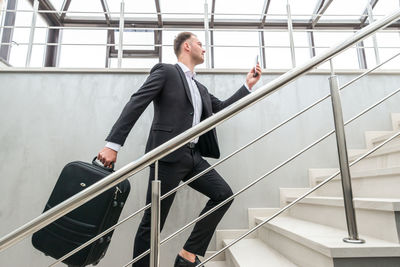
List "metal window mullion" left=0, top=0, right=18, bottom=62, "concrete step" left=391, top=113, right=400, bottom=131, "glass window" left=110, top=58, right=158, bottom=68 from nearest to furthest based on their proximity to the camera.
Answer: "concrete step" left=391, top=113, right=400, bottom=131 < "metal window mullion" left=0, top=0, right=18, bottom=62 < "glass window" left=110, top=58, right=158, bottom=68

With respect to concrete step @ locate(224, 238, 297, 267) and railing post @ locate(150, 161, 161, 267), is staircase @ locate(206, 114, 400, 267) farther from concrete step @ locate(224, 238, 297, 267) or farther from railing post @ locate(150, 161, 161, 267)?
railing post @ locate(150, 161, 161, 267)

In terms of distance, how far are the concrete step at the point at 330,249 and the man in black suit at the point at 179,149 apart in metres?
0.36

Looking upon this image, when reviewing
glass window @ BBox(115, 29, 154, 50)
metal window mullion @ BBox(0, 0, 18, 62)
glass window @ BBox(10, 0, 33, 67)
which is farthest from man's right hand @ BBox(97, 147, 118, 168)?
glass window @ BBox(115, 29, 154, 50)

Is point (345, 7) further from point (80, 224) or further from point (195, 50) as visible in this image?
point (80, 224)

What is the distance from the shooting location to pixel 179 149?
4.08 ft

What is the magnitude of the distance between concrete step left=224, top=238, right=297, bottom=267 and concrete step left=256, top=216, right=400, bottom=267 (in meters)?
0.05

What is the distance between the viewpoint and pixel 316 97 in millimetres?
2041

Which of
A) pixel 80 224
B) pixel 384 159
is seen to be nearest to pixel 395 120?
pixel 384 159

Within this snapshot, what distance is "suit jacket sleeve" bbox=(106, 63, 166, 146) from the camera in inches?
47.2

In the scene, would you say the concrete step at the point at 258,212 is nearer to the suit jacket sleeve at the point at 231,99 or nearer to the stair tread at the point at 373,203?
the stair tread at the point at 373,203

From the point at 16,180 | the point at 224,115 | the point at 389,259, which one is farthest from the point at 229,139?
the point at 16,180

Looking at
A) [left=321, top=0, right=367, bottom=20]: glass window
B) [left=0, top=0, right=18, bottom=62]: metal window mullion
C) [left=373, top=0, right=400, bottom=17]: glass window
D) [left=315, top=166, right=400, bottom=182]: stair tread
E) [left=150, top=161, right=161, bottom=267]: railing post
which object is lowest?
[left=150, top=161, right=161, bottom=267]: railing post

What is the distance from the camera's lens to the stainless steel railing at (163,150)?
2.33 ft

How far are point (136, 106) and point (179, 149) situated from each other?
0.30 meters
